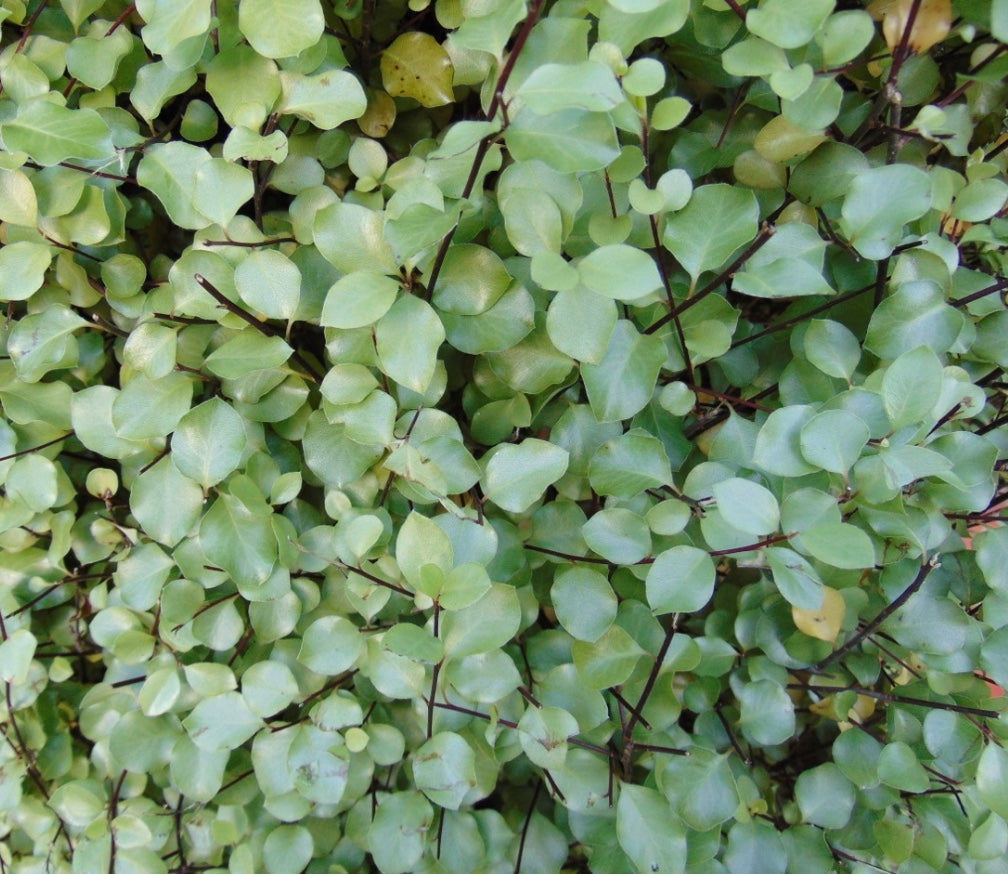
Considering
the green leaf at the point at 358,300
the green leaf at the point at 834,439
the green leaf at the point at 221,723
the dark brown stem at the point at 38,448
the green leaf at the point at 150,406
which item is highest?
the green leaf at the point at 358,300

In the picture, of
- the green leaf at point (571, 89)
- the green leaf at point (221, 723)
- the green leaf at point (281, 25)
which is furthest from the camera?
the green leaf at point (221, 723)

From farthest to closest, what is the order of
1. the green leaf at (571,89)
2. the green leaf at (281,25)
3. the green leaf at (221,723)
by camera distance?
the green leaf at (221,723) < the green leaf at (281,25) < the green leaf at (571,89)

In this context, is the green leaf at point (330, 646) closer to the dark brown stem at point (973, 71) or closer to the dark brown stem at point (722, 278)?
the dark brown stem at point (722, 278)

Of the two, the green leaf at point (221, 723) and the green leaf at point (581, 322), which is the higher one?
the green leaf at point (581, 322)

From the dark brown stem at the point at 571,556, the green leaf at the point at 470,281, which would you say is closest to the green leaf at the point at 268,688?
the dark brown stem at the point at 571,556

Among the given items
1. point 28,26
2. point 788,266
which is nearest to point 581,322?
point 788,266

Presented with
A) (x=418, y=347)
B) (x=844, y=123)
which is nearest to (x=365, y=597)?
(x=418, y=347)
